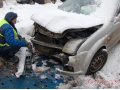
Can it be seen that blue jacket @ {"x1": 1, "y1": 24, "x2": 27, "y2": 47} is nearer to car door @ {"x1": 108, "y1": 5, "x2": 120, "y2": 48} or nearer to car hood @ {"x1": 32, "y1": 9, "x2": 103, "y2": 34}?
Answer: car hood @ {"x1": 32, "y1": 9, "x2": 103, "y2": 34}

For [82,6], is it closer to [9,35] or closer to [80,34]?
[80,34]

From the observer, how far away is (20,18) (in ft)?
32.9

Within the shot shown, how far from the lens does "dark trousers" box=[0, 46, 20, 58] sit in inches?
250

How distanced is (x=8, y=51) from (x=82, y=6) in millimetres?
2175

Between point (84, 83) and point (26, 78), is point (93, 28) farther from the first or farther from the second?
point (26, 78)

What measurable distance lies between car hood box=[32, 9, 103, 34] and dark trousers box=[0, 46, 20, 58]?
84cm

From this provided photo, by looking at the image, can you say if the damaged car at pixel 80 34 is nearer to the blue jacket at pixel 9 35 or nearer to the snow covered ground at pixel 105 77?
the snow covered ground at pixel 105 77

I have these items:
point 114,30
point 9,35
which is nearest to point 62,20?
point 9,35

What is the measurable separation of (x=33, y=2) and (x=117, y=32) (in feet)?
21.4

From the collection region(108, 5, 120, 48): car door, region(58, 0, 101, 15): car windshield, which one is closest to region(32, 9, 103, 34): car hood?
region(58, 0, 101, 15): car windshield

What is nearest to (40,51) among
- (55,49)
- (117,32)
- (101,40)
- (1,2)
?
(55,49)

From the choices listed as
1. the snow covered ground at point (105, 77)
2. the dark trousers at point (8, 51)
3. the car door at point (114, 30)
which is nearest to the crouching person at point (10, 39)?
the dark trousers at point (8, 51)

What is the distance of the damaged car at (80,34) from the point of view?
594 centimetres

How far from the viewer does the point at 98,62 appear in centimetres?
636
